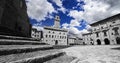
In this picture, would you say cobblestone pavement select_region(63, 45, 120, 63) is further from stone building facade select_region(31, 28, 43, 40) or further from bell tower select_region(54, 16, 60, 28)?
stone building facade select_region(31, 28, 43, 40)

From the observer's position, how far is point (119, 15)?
97.5ft

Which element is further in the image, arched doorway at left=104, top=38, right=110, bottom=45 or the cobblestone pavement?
arched doorway at left=104, top=38, right=110, bottom=45

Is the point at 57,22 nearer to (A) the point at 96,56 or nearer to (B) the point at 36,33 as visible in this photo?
(B) the point at 36,33

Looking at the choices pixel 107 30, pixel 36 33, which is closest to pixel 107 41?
pixel 107 30

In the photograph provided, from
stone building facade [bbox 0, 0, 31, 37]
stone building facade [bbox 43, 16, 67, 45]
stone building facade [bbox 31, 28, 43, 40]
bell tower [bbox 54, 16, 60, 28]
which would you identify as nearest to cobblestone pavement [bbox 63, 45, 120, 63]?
stone building facade [bbox 0, 0, 31, 37]

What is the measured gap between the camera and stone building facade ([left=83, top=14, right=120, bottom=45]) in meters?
29.9

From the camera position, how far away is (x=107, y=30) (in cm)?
3281

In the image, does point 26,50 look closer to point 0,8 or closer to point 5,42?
point 5,42

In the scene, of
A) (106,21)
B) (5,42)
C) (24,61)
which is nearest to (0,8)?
→ (5,42)

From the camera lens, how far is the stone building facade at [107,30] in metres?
29.9

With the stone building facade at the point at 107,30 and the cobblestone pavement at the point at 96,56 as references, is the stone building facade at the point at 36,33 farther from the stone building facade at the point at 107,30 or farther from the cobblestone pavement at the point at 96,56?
the cobblestone pavement at the point at 96,56

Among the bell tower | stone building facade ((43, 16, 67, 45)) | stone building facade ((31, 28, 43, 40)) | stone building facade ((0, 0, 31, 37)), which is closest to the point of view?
stone building facade ((0, 0, 31, 37))

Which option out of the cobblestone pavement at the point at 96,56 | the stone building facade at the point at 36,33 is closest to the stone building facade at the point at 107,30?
the cobblestone pavement at the point at 96,56

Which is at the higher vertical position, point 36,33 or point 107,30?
point 36,33
